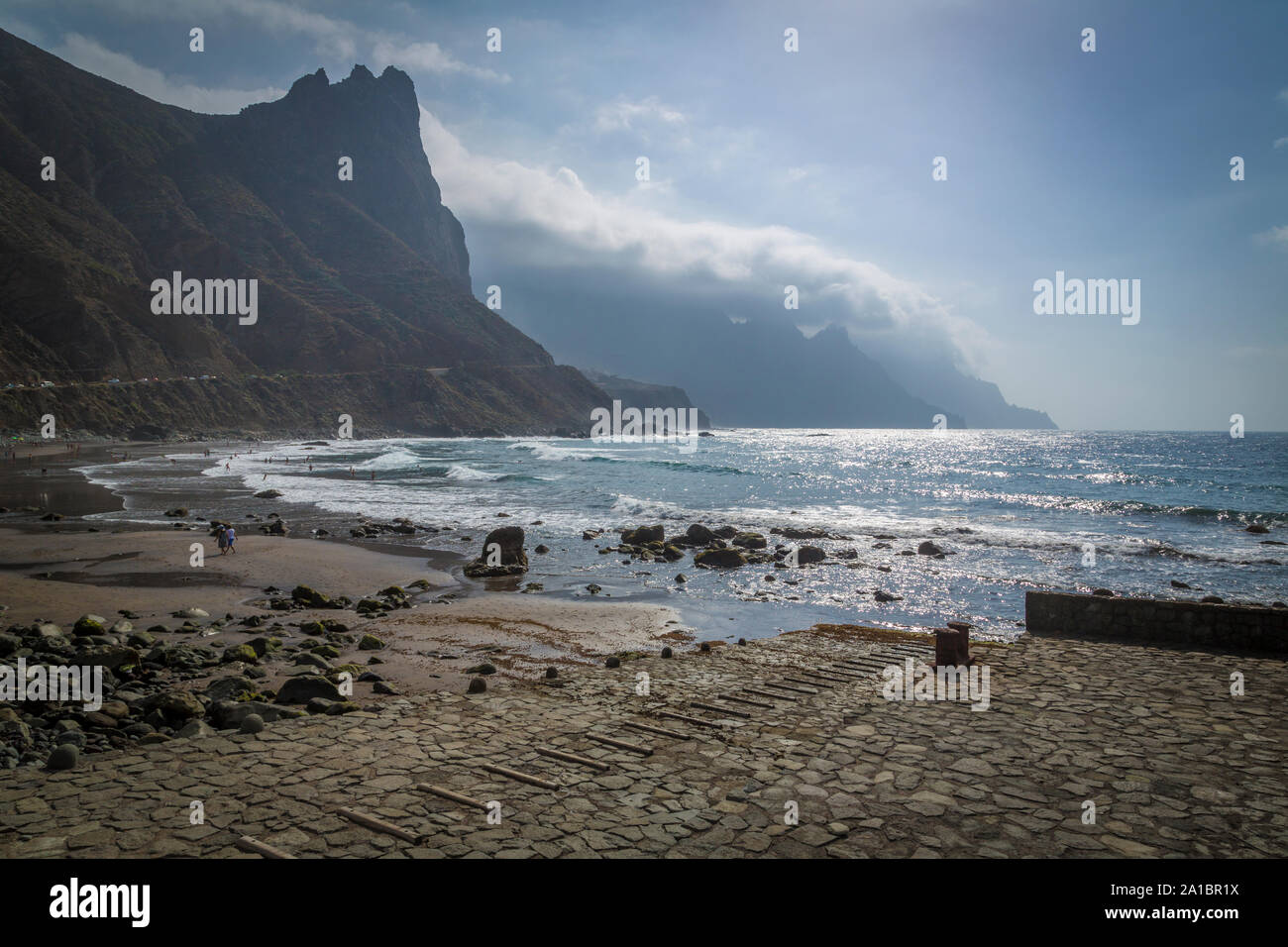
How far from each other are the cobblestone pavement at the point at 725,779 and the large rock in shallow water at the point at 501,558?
1262 cm

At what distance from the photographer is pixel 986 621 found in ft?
56.5

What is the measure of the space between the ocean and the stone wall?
2.85 m

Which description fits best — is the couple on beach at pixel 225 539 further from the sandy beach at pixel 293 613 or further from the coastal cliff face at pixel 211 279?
the coastal cliff face at pixel 211 279

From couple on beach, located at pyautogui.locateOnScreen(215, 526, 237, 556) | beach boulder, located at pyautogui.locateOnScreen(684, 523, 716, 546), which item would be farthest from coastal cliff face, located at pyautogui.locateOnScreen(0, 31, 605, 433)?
beach boulder, located at pyautogui.locateOnScreen(684, 523, 716, 546)

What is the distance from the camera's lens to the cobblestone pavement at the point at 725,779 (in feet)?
17.3

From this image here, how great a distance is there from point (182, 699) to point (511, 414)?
14845cm

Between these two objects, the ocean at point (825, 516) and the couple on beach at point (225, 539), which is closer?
the ocean at point (825, 516)

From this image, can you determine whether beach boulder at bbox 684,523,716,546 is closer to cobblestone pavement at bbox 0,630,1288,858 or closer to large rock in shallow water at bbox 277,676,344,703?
cobblestone pavement at bbox 0,630,1288,858

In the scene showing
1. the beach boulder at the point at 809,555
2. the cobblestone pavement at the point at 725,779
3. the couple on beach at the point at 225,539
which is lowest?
the beach boulder at the point at 809,555

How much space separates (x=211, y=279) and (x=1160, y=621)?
148m

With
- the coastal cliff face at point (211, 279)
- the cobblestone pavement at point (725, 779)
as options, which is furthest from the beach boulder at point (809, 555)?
the coastal cliff face at point (211, 279)

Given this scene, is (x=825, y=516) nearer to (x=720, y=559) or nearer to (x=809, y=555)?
(x=809, y=555)

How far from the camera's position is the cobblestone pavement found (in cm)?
528

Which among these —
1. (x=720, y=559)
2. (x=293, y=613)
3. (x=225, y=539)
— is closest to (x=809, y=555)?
(x=720, y=559)
